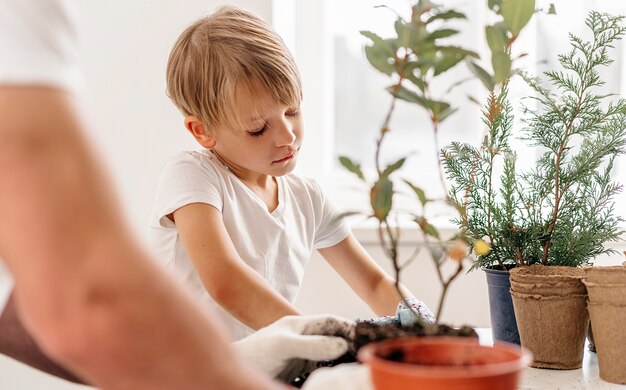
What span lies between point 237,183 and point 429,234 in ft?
2.47

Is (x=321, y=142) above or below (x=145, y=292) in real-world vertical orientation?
below

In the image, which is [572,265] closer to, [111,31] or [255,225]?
[255,225]

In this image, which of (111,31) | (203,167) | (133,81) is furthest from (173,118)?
(203,167)

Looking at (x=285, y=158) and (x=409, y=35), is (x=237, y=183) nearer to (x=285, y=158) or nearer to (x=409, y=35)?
(x=285, y=158)

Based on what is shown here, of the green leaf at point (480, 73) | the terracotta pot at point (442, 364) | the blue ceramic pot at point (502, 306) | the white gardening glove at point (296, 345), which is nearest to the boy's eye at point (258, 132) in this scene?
the blue ceramic pot at point (502, 306)

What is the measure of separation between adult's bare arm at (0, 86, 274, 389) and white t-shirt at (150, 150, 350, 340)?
0.83 metres

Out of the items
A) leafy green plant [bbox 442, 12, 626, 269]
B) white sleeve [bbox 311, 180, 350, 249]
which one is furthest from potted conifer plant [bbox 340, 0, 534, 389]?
white sleeve [bbox 311, 180, 350, 249]

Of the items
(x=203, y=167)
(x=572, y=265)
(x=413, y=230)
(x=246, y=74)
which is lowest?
(x=413, y=230)

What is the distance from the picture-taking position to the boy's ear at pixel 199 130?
4.89 ft

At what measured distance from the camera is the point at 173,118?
2.15m

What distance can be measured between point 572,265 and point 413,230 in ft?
3.12

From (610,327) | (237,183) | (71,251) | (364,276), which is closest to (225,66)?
(237,183)

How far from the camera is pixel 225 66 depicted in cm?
139

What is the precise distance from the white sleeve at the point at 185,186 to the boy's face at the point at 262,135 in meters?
0.06
